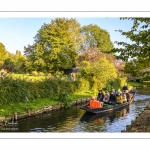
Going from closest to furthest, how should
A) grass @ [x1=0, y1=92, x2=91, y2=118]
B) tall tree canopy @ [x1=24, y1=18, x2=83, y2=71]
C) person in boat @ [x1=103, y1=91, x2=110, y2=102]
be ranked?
grass @ [x1=0, y1=92, x2=91, y2=118], person in boat @ [x1=103, y1=91, x2=110, y2=102], tall tree canopy @ [x1=24, y1=18, x2=83, y2=71]

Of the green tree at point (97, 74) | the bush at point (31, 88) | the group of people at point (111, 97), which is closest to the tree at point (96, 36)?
the green tree at point (97, 74)

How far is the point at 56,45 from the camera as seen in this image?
1959 cm

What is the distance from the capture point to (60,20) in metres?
21.1

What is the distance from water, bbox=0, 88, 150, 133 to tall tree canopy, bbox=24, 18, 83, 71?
22.7 feet

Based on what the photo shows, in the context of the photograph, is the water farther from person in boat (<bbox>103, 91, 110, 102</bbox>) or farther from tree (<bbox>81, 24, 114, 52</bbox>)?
tree (<bbox>81, 24, 114, 52</bbox>)

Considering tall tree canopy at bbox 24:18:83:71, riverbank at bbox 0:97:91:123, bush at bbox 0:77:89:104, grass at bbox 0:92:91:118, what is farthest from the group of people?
tall tree canopy at bbox 24:18:83:71

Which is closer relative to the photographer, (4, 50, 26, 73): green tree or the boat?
the boat

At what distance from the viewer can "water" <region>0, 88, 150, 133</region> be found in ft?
29.1

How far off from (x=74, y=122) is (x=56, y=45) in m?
10.5

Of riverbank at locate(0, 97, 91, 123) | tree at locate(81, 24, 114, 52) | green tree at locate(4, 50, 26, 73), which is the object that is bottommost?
riverbank at locate(0, 97, 91, 123)

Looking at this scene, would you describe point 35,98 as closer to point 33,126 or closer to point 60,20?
point 33,126

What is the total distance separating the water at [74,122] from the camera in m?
8.87

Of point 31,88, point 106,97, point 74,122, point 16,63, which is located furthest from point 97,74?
point 74,122
